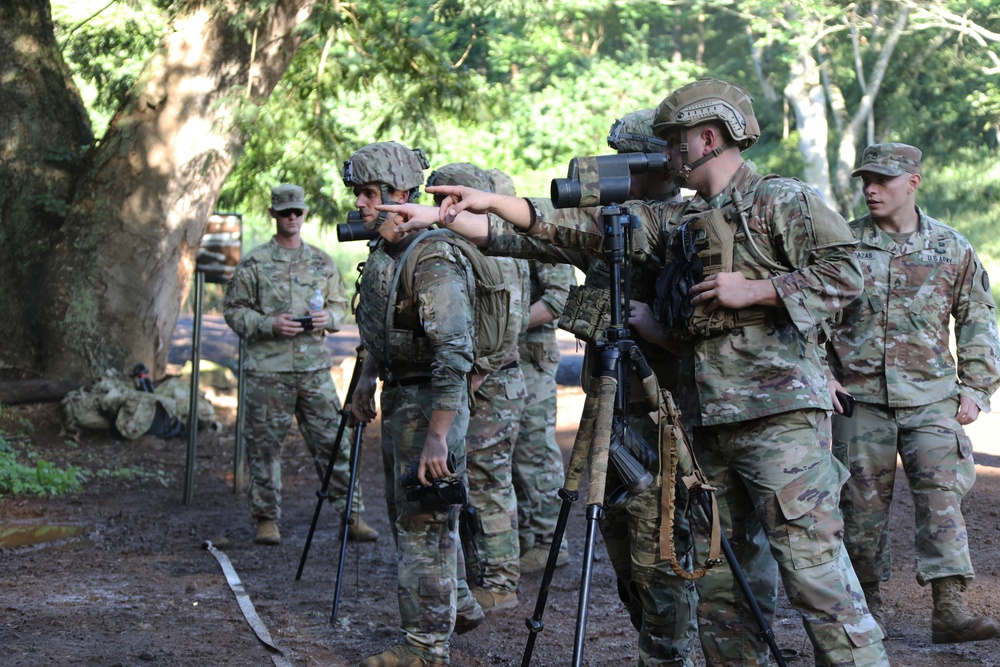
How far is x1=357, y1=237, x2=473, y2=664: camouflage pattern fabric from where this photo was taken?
488cm

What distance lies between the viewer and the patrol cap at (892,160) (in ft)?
18.7

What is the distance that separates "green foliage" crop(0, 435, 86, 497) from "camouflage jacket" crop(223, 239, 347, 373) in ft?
8.36

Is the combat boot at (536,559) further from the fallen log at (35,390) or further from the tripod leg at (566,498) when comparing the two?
the fallen log at (35,390)

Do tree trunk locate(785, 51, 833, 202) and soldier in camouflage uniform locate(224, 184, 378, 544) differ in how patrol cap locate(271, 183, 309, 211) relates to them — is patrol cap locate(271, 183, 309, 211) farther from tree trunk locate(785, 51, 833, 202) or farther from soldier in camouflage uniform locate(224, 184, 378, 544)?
tree trunk locate(785, 51, 833, 202)

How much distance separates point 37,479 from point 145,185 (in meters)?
3.53

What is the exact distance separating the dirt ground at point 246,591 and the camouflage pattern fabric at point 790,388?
141cm

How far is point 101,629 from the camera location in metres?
5.74

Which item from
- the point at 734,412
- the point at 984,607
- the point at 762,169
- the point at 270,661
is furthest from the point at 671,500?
the point at 762,169

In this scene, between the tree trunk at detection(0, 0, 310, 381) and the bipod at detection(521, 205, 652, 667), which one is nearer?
the bipod at detection(521, 205, 652, 667)

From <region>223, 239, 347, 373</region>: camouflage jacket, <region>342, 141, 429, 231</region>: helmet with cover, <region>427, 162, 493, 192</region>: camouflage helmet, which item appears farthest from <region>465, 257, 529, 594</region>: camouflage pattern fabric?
<region>223, 239, 347, 373</region>: camouflage jacket

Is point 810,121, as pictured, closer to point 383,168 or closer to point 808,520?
point 383,168

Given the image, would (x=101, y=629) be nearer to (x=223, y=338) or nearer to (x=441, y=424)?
(x=441, y=424)

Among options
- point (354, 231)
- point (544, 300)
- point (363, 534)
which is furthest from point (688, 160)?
point (363, 534)

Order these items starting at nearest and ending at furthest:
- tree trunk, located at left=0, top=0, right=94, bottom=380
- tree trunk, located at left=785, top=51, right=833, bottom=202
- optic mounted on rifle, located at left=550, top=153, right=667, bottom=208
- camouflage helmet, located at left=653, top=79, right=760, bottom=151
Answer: optic mounted on rifle, located at left=550, top=153, right=667, bottom=208, camouflage helmet, located at left=653, top=79, right=760, bottom=151, tree trunk, located at left=0, top=0, right=94, bottom=380, tree trunk, located at left=785, top=51, right=833, bottom=202
